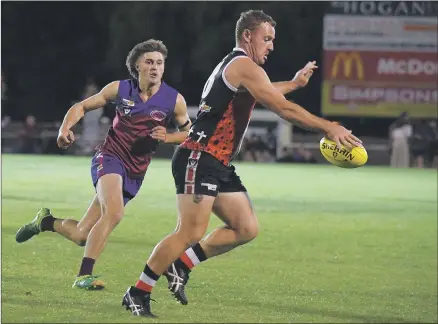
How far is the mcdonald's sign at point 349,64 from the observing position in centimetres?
3897

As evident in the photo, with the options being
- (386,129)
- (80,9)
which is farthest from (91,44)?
(386,129)

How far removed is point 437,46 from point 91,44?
16772 millimetres

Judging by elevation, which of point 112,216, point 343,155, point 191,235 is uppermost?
point 343,155

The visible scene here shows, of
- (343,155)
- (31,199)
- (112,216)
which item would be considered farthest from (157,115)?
(31,199)

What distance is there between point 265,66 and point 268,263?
3617 cm

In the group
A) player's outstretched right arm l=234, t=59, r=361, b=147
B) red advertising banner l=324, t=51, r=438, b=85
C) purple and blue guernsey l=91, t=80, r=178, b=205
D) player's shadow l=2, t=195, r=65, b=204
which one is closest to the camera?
player's outstretched right arm l=234, t=59, r=361, b=147

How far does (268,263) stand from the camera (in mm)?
12180

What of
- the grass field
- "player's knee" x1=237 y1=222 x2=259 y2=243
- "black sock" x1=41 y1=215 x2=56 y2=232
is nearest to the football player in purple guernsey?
"black sock" x1=41 y1=215 x2=56 y2=232

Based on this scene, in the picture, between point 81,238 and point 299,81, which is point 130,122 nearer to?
point 81,238

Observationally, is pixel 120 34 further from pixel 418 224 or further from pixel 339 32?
pixel 418 224

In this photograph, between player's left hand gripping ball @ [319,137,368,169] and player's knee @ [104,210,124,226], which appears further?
player's knee @ [104,210,124,226]

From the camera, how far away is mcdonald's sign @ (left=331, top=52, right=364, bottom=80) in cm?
3897

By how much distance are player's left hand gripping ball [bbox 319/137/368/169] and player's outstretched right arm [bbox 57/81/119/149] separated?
6.85ft

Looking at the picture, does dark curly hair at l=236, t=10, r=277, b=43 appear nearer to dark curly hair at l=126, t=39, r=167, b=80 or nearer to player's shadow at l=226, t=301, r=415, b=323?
dark curly hair at l=126, t=39, r=167, b=80
